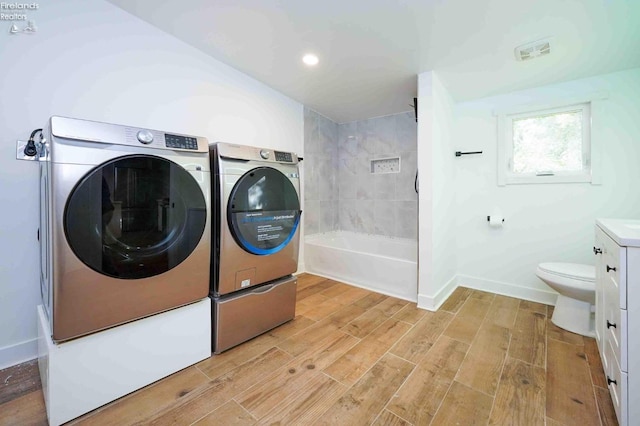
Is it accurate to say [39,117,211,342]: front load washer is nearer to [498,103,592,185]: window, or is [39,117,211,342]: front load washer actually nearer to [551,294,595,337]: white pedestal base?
[551,294,595,337]: white pedestal base

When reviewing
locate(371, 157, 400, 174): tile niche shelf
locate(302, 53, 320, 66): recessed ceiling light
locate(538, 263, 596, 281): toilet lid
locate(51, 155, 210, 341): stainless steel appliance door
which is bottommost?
locate(538, 263, 596, 281): toilet lid

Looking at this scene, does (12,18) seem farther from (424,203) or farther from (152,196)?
(424,203)

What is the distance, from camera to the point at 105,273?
3.59 ft

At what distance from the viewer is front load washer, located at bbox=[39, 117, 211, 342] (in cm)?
100

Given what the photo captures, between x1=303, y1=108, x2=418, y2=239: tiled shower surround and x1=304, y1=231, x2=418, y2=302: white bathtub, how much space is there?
15 cm

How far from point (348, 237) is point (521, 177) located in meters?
2.10

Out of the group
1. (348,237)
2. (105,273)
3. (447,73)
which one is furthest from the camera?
(348,237)

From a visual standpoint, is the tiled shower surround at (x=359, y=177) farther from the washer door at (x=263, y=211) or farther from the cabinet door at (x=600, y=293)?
the cabinet door at (x=600, y=293)

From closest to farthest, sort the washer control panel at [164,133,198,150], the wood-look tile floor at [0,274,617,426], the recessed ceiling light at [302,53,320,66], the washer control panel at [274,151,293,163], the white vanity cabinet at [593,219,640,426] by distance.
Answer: the white vanity cabinet at [593,219,640,426], the wood-look tile floor at [0,274,617,426], the washer control panel at [164,133,198,150], the washer control panel at [274,151,293,163], the recessed ceiling light at [302,53,320,66]

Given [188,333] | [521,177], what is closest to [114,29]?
[188,333]

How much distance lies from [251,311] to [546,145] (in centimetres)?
304

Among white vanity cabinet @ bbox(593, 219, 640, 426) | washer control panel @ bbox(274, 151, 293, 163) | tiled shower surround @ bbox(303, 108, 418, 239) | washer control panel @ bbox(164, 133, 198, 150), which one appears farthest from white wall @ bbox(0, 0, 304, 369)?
white vanity cabinet @ bbox(593, 219, 640, 426)

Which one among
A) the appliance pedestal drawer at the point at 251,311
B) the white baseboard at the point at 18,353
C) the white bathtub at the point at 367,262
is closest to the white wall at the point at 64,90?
the white baseboard at the point at 18,353

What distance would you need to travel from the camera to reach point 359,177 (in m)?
3.73
